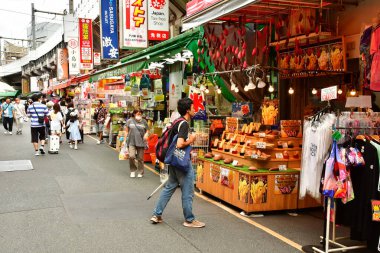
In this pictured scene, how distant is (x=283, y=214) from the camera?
22.5 ft

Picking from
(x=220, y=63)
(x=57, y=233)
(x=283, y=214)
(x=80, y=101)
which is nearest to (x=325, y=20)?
(x=220, y=63)

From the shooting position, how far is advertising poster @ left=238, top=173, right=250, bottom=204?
657 cm

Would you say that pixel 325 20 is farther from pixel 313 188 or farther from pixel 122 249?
pixel 122 249

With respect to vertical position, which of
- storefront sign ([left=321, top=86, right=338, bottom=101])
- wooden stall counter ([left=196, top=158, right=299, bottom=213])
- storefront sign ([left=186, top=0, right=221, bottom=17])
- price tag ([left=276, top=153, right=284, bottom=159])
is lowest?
wooden stall counter ([left=196, top=158, right=299, bottom=213])

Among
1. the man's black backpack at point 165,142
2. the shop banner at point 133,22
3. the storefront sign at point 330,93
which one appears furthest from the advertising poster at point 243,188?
the shop banner at point 133,22

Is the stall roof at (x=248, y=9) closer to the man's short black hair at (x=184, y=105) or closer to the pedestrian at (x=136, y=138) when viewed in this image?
the man's short black hair at (x=184, y=105)

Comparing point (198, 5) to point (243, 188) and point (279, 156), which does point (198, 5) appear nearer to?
point (279, 156)

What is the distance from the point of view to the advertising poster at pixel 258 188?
654cm

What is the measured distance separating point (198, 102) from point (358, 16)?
11.8 ft

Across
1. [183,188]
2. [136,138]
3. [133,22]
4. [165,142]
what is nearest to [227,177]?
[183,188]

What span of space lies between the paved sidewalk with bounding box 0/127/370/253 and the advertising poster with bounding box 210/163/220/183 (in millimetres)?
482

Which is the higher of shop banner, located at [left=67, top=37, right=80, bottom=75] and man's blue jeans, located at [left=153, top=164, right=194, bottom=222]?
shop banner, located at [left=67, top=37, right=80, bottom=75]

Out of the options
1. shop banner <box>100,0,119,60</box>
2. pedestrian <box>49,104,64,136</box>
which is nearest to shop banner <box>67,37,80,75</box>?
shop banner <box>100,0,119,60</box>

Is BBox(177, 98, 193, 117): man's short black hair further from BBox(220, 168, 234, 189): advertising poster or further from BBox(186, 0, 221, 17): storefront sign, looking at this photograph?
BBox(186, 0, 221, 17): storefront sign
